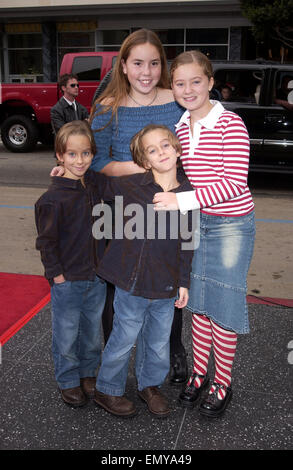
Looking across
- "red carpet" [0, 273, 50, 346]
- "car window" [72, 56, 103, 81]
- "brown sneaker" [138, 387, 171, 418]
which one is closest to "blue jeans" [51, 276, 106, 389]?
"brown sneaker" [138, 387, 171, 418]

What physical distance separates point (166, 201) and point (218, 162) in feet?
1.00

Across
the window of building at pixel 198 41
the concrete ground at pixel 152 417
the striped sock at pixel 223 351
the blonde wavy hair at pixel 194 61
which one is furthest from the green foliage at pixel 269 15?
the striped sock at pixel 223 351

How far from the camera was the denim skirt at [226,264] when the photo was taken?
8.11 feet

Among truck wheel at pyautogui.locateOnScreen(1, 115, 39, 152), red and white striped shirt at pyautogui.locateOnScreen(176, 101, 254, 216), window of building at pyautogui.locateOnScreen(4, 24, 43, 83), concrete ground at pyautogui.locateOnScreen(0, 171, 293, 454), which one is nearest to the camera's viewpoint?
red and white striped shirt at pyautogui.locateOnScreen(176, 101, 254, 216)

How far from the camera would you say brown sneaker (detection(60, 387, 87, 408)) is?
8.92ft

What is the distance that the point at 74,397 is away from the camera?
8.93 feet

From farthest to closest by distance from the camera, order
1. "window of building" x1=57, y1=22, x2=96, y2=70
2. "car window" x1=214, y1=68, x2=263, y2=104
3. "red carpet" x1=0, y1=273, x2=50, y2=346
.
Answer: "window of building" x1=57, y1=22, x2=96, y2=70, "car window" x1=214, y1=68, x2=263, y2=104, "red carpet" x1=0, y1=273, x2=50, y2=346

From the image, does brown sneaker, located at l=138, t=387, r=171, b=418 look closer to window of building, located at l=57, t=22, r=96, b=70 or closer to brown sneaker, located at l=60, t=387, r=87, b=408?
brown sneaker, located at l=60, t=387, r=87, b=408

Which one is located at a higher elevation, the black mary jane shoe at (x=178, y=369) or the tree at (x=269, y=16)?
the tree at (x=269, y=16)

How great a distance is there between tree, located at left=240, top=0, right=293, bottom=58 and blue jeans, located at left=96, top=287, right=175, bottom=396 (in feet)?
45.4

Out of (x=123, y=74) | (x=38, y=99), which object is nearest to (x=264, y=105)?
(x=38, y=99)

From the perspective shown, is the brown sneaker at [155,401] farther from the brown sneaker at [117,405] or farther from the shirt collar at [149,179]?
the shirt collar at [149,179]

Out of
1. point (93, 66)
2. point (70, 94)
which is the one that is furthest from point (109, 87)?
point (93, 66)

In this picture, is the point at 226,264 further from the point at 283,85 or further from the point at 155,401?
the point at 283,85
